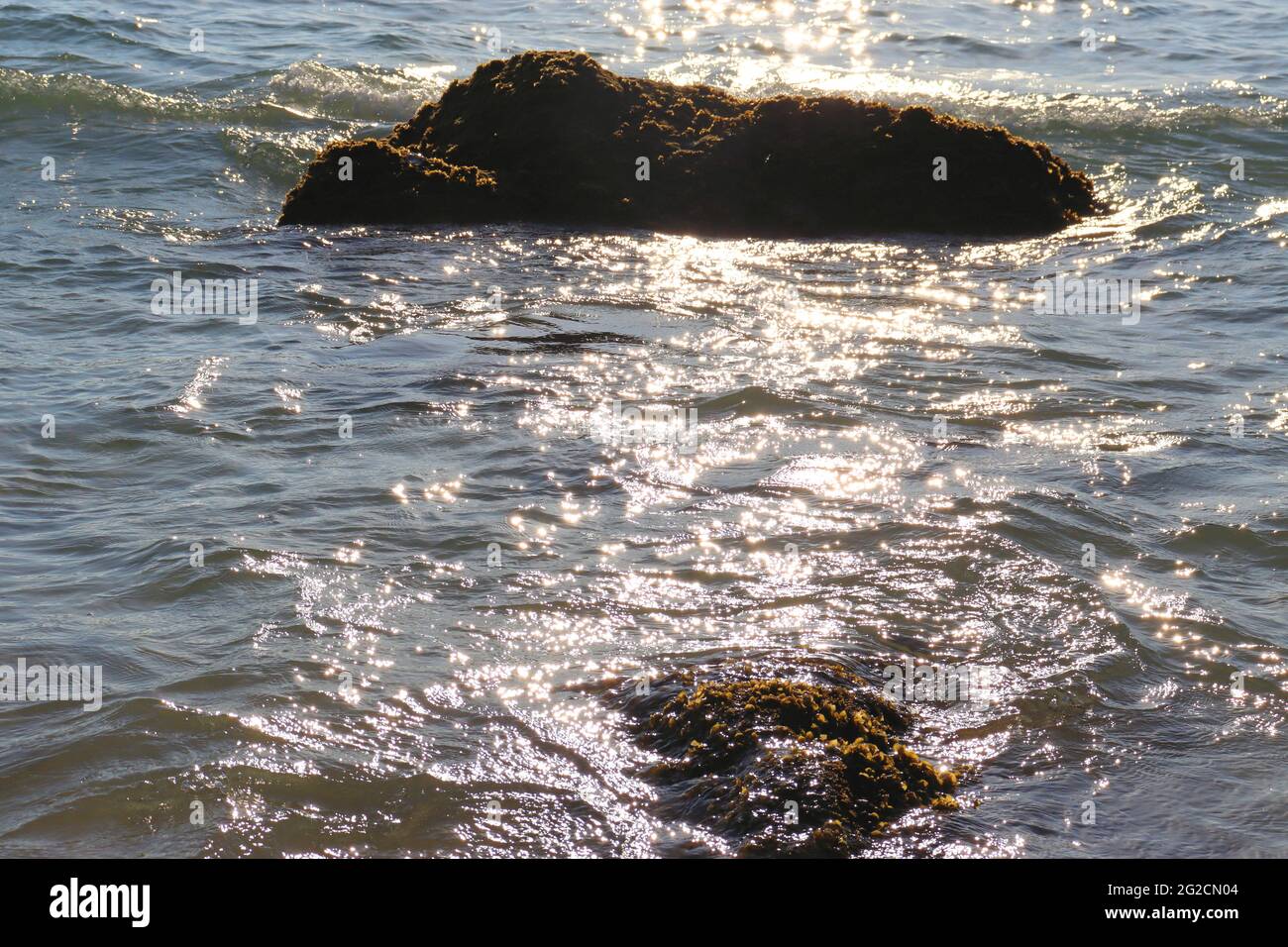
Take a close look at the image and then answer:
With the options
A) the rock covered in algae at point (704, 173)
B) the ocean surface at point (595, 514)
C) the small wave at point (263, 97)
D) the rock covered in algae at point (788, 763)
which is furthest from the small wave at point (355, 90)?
the rock covered in algae at point (788, 763)

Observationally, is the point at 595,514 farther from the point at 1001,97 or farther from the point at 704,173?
the point at 1001,97

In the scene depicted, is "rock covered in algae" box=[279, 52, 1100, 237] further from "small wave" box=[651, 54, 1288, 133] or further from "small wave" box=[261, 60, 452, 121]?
"small wave" box=[261, 60, 452, 121]

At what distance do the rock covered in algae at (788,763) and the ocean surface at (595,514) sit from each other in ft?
0.30

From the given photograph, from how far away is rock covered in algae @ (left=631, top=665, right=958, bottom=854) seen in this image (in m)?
3.59

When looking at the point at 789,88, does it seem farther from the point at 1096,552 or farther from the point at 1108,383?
the point at 1096,552

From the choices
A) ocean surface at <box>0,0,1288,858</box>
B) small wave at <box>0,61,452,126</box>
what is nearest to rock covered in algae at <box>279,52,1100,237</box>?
ocean surface at <box>0,0,1288,858</box>

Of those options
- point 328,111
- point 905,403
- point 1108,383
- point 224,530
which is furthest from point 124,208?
point 1108,383

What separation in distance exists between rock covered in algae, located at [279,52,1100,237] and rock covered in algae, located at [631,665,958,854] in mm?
6807

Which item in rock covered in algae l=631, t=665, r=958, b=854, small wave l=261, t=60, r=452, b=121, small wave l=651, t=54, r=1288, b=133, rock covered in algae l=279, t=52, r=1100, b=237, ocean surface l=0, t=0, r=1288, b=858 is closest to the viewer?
rock covered in algae l=631, t=665, r=958, b=854

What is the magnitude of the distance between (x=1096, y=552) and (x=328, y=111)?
11.1 m

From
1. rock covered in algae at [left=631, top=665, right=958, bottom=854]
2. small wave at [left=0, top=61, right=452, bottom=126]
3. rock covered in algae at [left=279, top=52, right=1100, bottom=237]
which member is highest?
small wave at [left=0, top=61, right=452, bottom=126]
